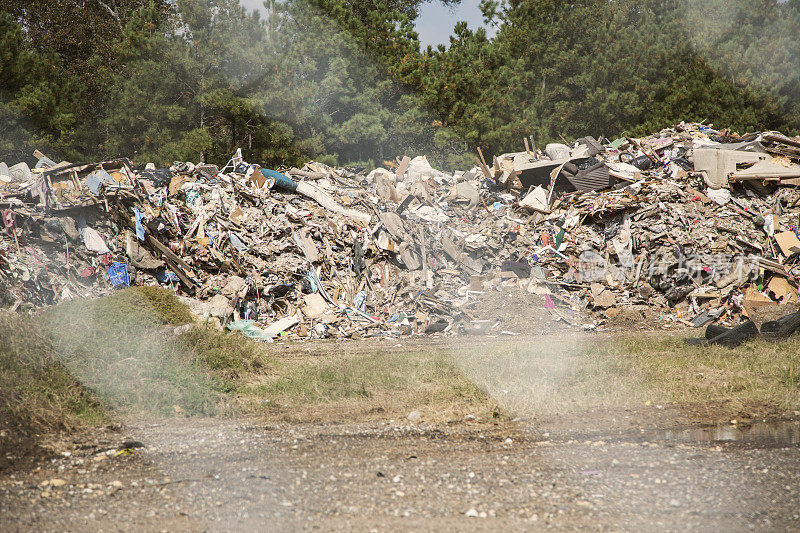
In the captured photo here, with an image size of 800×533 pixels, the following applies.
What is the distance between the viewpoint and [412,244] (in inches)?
437

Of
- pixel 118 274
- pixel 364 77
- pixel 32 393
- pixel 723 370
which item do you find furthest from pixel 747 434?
pixel 364 77

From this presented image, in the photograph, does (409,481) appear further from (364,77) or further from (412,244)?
(364,77)

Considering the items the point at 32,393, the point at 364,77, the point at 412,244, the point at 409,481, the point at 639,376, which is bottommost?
the point at 639,376

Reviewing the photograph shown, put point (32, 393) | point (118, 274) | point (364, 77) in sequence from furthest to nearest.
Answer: point (364, 77)
point (118, 274)
point (32, 393)

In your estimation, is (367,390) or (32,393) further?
(367,390)

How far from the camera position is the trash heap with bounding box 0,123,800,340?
9.08m

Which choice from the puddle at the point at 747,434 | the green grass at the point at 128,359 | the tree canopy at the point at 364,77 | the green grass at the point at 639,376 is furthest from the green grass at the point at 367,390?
the tree canopy at the point at 364,77

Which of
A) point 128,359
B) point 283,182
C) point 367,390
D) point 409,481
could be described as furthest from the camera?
point 283,182

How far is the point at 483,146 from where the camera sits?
73.6 feet

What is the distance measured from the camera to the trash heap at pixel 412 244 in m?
9.08

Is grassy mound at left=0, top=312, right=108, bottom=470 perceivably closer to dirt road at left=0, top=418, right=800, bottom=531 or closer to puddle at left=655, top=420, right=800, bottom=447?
dirt road at left=0, top=418, right=800, bottom=531

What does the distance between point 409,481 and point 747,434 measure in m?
3.00

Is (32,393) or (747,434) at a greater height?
(32,393)

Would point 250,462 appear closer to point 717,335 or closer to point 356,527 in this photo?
point 356,527
